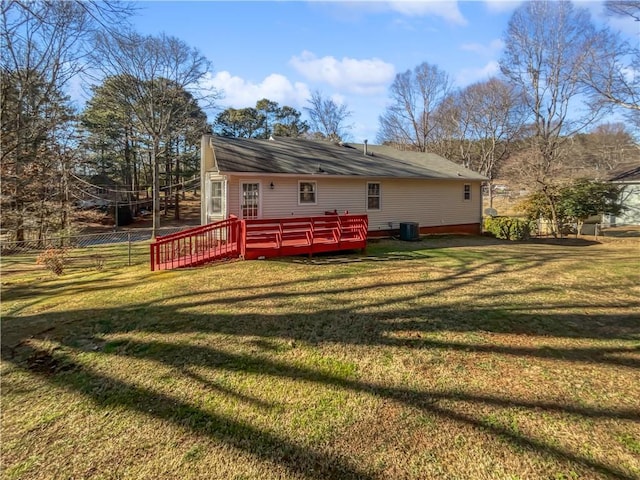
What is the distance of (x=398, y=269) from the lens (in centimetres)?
864

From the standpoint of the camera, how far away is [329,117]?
39.5 m

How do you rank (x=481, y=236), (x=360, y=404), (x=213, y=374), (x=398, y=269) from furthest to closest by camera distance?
(x=481, y=236), (x=398, y=269), (x=213, y=374), (x=360, y=404)

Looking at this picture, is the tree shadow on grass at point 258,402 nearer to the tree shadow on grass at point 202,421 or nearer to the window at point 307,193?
the tree shadow on grass at point 202,421

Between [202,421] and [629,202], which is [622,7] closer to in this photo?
[629,202]

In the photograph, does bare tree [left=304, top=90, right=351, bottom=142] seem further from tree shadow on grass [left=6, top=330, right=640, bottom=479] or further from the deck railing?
tree shadow on grass [left=6, top=330, right=640, bottom=479]

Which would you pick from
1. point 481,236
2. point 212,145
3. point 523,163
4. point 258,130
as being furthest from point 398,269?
point 258,130

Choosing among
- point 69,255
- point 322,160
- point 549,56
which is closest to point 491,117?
point 549,56

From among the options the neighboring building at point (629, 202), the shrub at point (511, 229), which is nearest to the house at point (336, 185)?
the shrub at point (511, 229)

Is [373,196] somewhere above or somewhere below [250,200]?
above

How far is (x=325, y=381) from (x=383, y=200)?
12095 millimetres

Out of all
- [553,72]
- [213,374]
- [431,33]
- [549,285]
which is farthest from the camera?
[553,72]

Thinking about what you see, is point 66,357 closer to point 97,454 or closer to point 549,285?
point 97,454

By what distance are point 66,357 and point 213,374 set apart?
6.99 ft

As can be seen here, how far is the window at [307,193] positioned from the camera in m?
13.3
